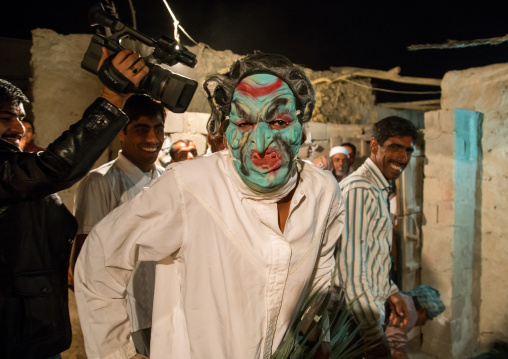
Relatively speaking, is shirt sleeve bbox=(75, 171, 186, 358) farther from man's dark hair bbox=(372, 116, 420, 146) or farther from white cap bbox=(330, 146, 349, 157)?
white cap bbox=(330, 146, 349, 157)

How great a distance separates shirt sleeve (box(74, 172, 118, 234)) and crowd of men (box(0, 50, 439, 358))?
1.06 feet

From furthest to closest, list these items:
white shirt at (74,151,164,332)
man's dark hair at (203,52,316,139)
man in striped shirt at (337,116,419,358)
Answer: man in striped shirt at (337,116,419,358), white shirt at (74,151,164,332), man's dark hair at (203,52,316,139)

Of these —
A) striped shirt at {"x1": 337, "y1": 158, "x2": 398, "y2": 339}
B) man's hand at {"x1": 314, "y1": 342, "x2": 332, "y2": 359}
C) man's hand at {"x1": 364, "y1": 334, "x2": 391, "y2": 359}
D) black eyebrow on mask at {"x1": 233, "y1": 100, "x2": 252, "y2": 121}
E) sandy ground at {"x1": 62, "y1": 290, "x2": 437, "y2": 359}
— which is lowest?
sandy ground at {"x1": 62, "y1": 290, "x2": 437, "y2": 359}

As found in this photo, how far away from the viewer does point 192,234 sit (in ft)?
4.17

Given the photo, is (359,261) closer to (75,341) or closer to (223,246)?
(223,246)

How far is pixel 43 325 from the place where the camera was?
155 cm

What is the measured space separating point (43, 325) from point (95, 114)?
37.0 inches

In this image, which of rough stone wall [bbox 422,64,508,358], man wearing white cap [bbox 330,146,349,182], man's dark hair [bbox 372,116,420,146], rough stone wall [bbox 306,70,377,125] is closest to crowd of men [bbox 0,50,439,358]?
man's dark hair [bbox 372,116,420,146]

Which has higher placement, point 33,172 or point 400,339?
point 33,172

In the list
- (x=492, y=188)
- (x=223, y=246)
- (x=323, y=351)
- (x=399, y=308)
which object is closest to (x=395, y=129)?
(x=399, y=308)

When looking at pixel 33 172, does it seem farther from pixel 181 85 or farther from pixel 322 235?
pixel 322 235

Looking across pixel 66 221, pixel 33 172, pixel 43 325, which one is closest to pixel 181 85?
pixel 33 172

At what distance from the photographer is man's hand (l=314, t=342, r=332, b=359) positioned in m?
1.47

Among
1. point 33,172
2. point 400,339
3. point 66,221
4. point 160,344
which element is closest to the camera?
point 160,344
